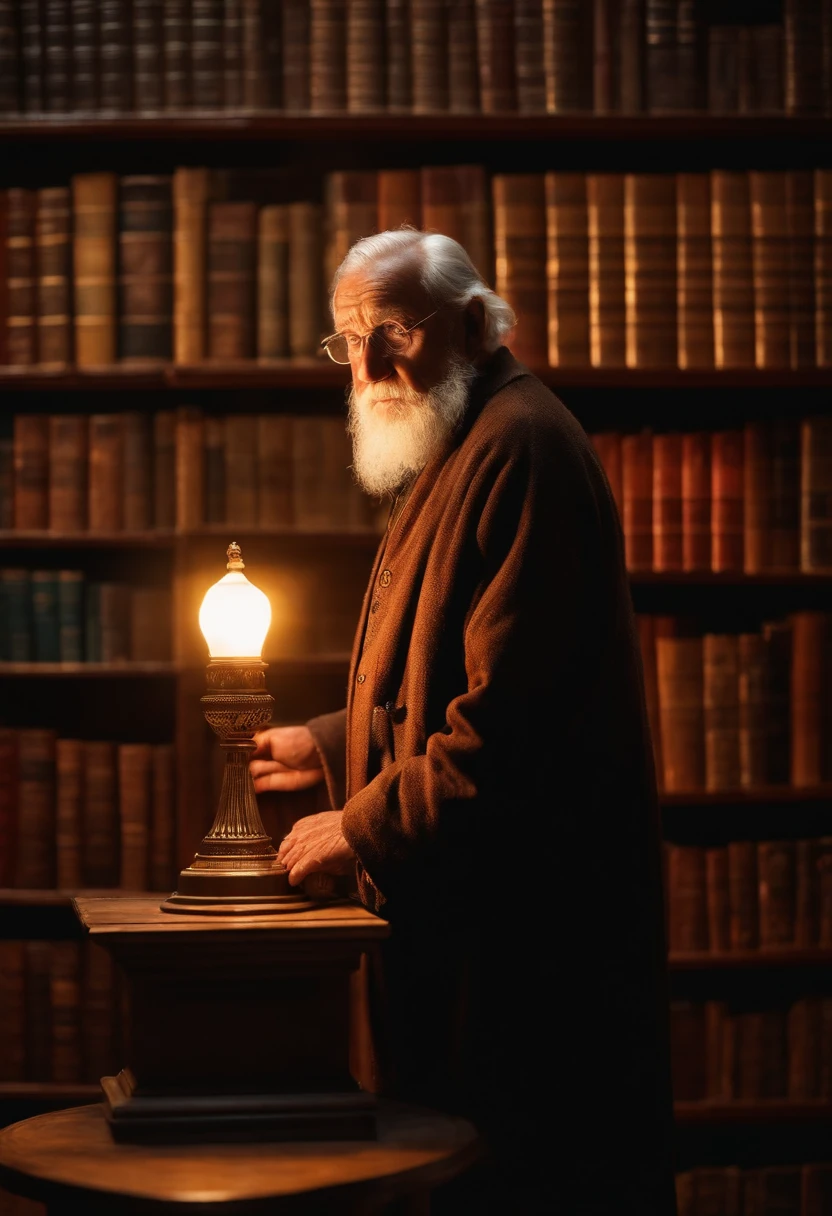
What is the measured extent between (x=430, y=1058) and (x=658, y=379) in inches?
61.1

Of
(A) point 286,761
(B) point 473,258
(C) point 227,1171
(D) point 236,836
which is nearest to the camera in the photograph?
(C) point 227,1171

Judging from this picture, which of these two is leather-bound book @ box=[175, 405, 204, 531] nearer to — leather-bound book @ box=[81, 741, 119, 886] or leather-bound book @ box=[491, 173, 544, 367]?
leather-bound book @ box=[81, 741, 119, 886]

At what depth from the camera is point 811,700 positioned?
9.72ft

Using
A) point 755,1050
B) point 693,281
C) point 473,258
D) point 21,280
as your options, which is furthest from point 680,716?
point 21,280

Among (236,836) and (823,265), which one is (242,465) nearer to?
(823,265)

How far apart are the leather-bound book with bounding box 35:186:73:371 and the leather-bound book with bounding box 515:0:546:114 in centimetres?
91

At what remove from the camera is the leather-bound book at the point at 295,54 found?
9.67ft

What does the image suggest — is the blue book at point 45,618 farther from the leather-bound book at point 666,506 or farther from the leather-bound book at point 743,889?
the leather-bound book at point 743,889

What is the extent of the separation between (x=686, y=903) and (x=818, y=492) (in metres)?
0.83

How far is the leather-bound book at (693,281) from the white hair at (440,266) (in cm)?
98

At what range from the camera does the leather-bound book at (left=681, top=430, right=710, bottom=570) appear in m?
2.97

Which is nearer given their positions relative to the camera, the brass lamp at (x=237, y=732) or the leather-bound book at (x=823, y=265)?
the brass lamp at (x=237, y=732)

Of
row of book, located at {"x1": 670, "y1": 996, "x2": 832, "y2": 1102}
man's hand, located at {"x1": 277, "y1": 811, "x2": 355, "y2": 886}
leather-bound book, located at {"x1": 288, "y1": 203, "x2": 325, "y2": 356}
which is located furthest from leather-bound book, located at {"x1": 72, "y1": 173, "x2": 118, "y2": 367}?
row of book, located at {"x1": 670, "y1": 996, "x2": 832, "y2": 1102}

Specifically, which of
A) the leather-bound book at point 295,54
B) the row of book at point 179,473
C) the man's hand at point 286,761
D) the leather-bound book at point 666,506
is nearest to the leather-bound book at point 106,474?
the row of book at point 179,473
